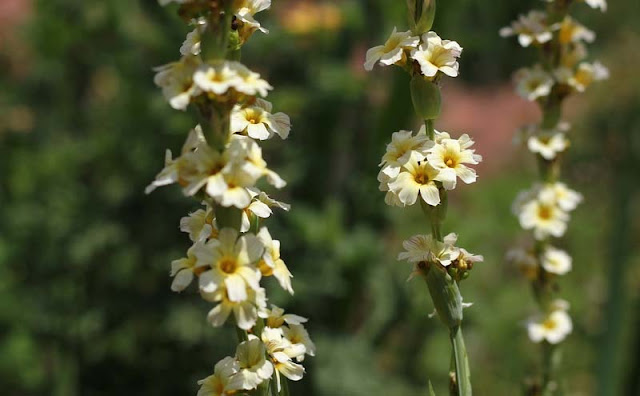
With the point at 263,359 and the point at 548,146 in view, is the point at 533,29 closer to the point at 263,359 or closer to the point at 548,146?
the point at 548,146

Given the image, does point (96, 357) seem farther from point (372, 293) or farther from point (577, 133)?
point (577, 133)

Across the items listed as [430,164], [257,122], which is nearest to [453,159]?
[430,164]

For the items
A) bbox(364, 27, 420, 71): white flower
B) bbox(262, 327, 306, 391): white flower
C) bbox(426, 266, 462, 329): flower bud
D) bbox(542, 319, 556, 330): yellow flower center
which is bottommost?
bbox(262, 327, 306, 391): white flower

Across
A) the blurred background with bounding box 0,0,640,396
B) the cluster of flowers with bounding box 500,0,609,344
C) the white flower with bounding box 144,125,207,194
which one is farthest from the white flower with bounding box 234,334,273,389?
the blurred background with bounding box 0,0,640,396

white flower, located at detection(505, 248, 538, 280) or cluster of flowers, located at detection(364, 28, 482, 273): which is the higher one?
white flower, located at detection(505, 248, 538, 280)

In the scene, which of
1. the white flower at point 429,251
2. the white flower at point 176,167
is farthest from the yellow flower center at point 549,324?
the white flower at point 176,167

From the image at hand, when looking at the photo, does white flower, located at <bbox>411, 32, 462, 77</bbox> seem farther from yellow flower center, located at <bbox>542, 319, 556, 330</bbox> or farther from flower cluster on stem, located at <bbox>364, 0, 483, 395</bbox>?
yellow flower center, located at <bbox>542, 319, 556, 330</bbox>
